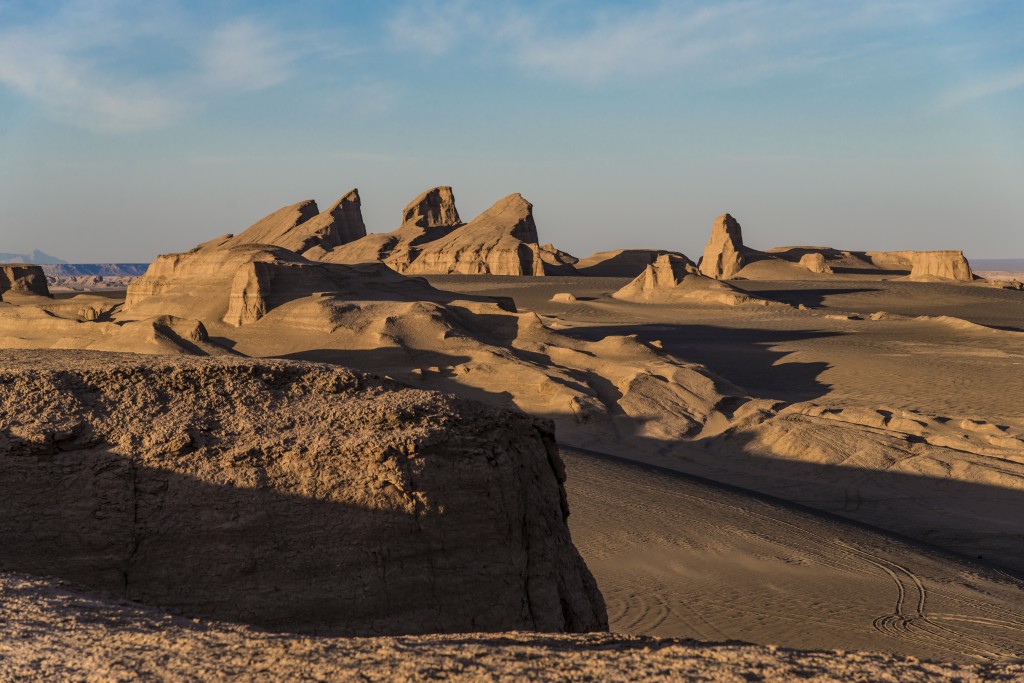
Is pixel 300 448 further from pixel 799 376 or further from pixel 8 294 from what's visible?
pixel 8 294

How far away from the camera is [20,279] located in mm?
38750

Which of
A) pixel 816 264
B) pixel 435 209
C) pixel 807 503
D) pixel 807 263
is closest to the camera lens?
pixel 807 503

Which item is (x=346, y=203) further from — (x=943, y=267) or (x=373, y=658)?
(x=373, y=658)

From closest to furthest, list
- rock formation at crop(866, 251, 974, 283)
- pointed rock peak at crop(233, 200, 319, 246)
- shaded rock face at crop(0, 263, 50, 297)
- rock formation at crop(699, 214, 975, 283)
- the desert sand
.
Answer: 1. the desert sand
2. shaded rock face at crop(0, 263, 50, 297)
3. rock formation at crop(866, 251, 974, 283)
4. rock formation at crop(699, 214, 975, 283)
5. pointed rock peak at crop(233, 200, 319, 246)

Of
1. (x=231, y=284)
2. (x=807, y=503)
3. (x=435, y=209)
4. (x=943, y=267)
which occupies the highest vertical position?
(x=435, y=209)

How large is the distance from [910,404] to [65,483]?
19181 millimetres

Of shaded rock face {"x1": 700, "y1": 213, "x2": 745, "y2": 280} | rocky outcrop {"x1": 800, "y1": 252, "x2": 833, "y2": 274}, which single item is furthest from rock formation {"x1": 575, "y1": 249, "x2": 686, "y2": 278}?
rocky outcrop {"x1": 800, "y1": 252, "x2": 833, "y2": 274}

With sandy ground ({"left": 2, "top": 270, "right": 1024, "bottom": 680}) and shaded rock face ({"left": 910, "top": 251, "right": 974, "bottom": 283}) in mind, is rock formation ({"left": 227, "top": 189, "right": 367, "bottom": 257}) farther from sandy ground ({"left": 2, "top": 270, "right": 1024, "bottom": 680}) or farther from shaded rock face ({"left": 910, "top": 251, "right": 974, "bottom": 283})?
sandy ground ({"left": 2, "top": 270, "right": 1024, "bottom": 680})

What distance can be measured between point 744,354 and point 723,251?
3764 centimetres

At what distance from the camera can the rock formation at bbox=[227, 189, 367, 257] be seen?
72812 millimetres

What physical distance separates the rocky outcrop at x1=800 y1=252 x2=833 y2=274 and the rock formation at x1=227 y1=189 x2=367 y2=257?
33919mm

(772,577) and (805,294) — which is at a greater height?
(805,294)

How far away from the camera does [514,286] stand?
57219 millimetres

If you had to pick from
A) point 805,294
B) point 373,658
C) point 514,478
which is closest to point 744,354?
point 514,478
